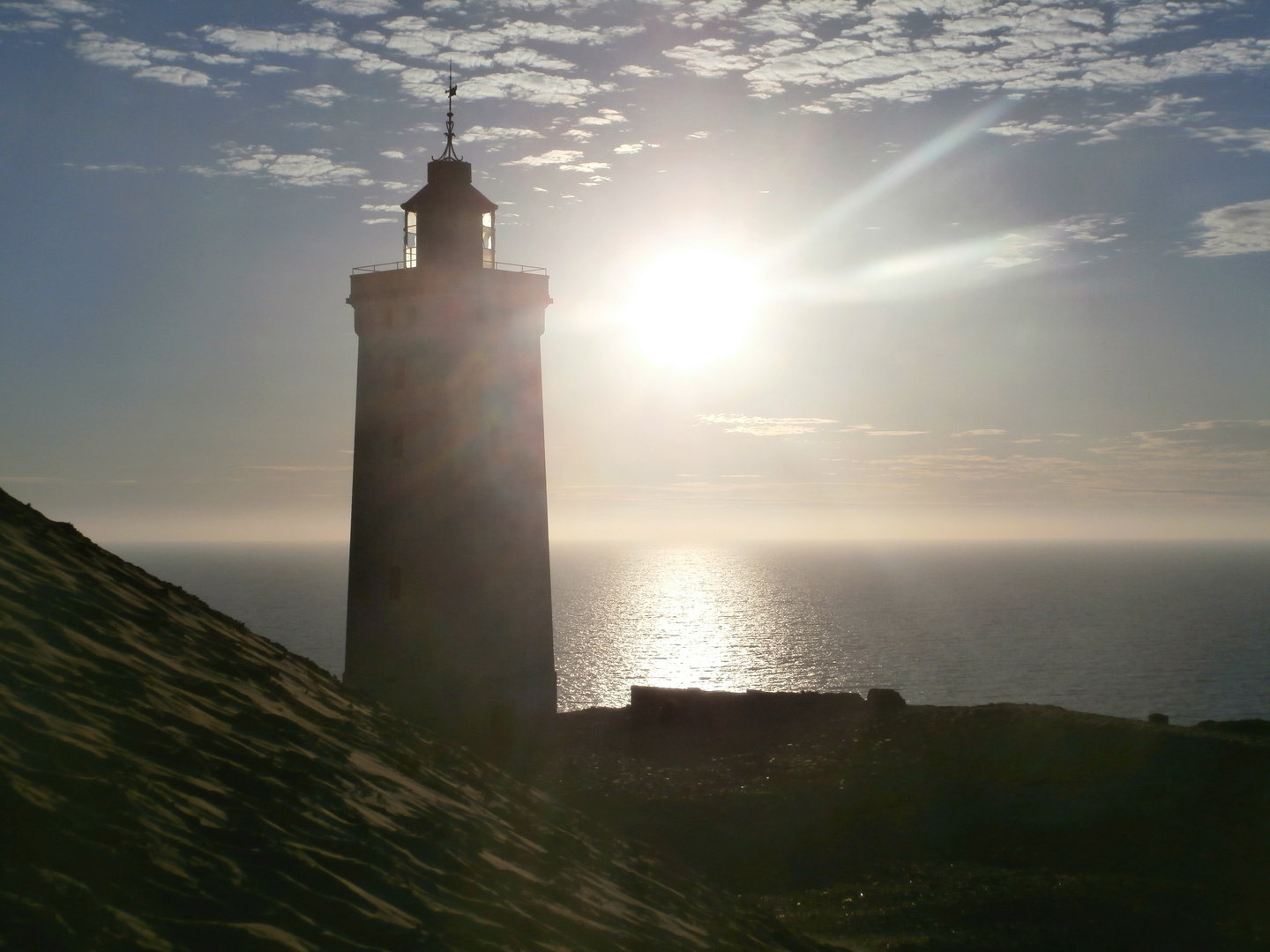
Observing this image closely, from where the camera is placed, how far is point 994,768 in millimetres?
16828

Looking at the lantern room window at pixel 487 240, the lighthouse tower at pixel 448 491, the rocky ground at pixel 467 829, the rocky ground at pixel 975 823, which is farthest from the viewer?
the lantern room window at pixel 487 240

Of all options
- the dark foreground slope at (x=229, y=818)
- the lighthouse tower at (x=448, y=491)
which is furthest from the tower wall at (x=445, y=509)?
the dark foreground slope at (x=229, y=818)

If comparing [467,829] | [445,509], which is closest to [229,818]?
[467,829]

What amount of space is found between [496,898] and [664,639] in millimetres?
95361

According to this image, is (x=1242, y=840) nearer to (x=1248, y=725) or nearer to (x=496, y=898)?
(x=1248, y=725)

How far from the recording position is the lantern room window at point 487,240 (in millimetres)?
21531

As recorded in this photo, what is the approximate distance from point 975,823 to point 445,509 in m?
12.0

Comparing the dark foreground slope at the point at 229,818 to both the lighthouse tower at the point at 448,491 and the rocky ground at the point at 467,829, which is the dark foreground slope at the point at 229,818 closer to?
the rocky ground at the point at 467,829

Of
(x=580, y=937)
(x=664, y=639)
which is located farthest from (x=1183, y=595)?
(x=580, y=937)

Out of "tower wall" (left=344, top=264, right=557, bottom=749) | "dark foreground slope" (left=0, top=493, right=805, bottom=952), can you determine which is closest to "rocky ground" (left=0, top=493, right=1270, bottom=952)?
"dark foreground slope" (left=0, top=493, right=805, bottom=952)

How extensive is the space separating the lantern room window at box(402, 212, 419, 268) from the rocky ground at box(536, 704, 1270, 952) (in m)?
11.7

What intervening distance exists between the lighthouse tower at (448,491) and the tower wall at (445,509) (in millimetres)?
28

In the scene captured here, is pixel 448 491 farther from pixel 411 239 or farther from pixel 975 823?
pixel 975 823

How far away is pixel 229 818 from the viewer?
162 inches
